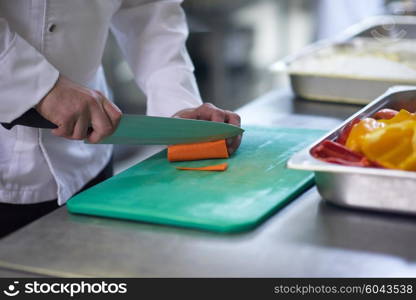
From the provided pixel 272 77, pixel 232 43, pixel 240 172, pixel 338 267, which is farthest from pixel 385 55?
pixel 272 77

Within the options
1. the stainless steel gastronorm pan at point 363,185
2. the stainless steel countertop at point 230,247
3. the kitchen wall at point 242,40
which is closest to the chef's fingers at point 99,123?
the stainless steel countertop at point 230,247

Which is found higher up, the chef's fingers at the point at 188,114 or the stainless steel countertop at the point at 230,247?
the chef's fingers at the point at 188,114

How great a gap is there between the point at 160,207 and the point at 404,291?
0.37 metres

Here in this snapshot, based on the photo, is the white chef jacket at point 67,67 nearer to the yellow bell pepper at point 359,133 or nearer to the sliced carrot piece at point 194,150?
the sliced carrot piece at point 194,150

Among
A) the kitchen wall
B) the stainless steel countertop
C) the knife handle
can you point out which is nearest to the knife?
the knife handle

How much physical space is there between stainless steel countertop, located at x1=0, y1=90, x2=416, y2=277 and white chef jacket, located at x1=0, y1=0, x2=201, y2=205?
10.5 inches

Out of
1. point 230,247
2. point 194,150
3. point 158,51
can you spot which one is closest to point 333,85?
point 158,51

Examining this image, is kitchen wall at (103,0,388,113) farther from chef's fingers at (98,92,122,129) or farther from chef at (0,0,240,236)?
chef's fingers at (98,92,122,129)

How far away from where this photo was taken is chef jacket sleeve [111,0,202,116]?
148 centimetres

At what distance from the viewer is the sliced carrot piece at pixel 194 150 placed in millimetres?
1242

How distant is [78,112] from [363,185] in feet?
1.48

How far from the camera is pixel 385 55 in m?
1.87

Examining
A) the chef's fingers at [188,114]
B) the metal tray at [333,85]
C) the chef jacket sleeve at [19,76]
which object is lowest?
the metal tray at [333,85]

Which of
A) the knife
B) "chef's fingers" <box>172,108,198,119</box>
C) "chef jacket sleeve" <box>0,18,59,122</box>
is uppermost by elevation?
"chef jacket sleeve" <box>0,18,59,122</box>
